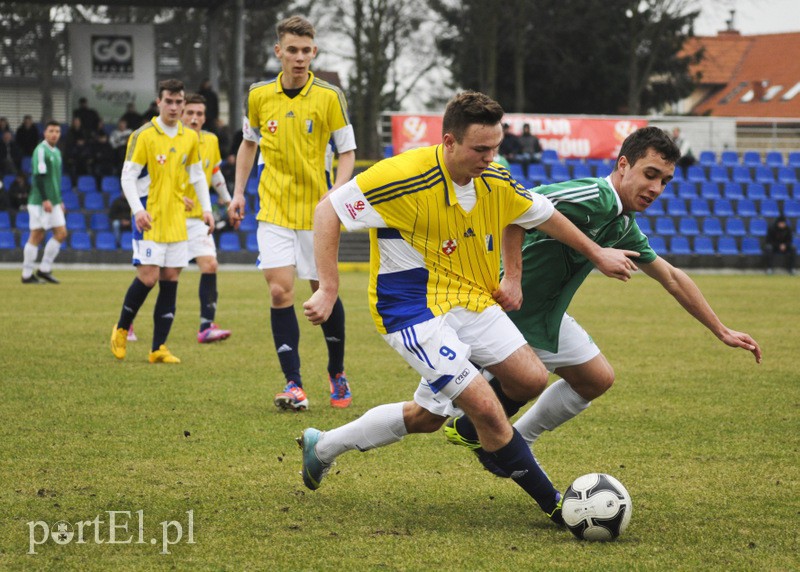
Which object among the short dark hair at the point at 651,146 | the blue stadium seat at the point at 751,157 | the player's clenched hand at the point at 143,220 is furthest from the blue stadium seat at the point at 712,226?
the short dark hair at the point at 651,146

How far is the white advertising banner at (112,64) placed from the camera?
2720 cm

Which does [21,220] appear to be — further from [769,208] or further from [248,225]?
[769,208]

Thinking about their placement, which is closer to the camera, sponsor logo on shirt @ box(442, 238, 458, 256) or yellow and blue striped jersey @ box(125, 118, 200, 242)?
sponsor logo on shirt @ box(442, 238, 458, 256)

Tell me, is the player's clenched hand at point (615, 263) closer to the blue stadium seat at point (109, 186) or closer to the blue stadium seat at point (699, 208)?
the blue stadium seat at point (109, 186)

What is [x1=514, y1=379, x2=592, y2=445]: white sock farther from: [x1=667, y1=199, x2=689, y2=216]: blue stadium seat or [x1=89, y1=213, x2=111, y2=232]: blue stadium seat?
[x1=667, y1=199, x2=689, y2=216]: blue stadium seat

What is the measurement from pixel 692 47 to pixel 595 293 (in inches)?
1268

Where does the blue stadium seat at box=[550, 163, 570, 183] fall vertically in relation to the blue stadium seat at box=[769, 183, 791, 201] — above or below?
above

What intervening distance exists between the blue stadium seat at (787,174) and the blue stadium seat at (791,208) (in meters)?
1.44

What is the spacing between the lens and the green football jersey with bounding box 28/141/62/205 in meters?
16.8

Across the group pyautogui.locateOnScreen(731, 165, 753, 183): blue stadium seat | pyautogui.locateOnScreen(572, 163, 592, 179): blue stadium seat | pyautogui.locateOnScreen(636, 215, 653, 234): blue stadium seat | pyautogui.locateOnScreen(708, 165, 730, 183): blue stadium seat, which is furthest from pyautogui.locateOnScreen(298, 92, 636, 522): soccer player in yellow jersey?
pyautogui.locateOnScreen(731, 165, 753, 183): blue stadium seat

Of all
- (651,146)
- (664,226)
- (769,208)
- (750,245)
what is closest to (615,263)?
(651,146)

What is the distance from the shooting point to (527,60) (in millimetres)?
39969

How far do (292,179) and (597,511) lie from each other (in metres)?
3.70

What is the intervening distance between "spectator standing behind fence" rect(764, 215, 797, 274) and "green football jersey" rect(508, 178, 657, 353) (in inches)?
841
